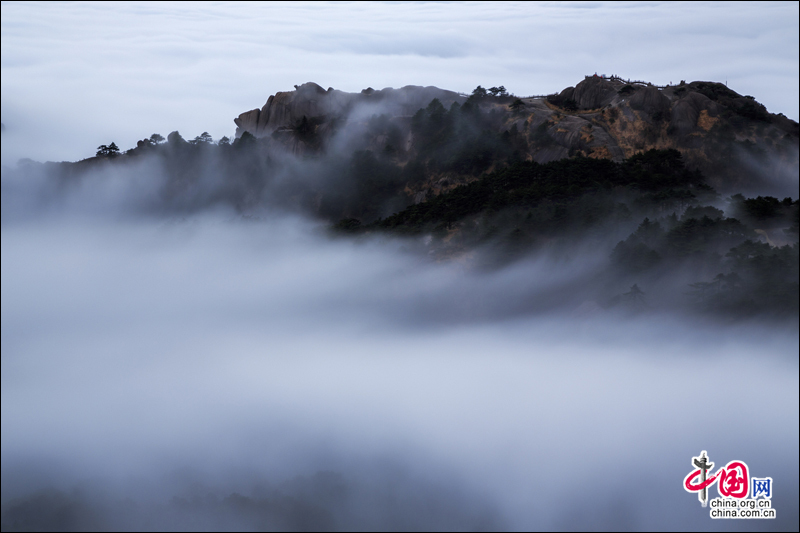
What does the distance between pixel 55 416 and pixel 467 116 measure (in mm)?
89415

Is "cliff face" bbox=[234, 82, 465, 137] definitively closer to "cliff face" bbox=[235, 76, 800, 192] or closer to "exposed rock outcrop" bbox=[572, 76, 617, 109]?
"cliff face" bbox=[235, 76, 800, 192]

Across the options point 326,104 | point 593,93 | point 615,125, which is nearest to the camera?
point 615,125

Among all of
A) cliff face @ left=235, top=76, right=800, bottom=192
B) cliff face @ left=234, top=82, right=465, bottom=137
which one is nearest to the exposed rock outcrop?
cliff face @ left=235, top=76, right=800, bottom=192

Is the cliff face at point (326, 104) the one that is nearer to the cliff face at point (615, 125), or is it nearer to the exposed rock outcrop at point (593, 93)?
the cliff face at point (615, 125)

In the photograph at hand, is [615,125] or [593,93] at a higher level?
[593,93]

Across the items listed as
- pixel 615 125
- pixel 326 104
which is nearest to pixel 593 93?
pixel 615 125

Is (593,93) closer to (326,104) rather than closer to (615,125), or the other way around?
(615,125)

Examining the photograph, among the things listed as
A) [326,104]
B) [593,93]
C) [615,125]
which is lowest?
[615,125]

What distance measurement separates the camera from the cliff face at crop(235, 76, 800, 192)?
89750 millimetres

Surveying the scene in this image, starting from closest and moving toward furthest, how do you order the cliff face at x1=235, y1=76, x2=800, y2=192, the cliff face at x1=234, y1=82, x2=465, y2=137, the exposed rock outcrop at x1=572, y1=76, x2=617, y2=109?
the cliff face at x1=235, y1=76, x2=800, y2=192 → the exposed rock outcrop at x1=572, y1=76, x2=617, y2=109 → the cliff face at x1=234, y1=82, x2=465, y2=137

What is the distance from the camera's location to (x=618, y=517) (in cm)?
5997

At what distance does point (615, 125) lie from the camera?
→ 329ft

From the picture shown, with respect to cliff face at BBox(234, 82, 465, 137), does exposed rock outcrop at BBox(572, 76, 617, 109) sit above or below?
below

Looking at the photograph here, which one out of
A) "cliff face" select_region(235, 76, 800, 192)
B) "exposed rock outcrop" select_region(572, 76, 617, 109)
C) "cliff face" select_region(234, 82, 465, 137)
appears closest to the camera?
"cliff face" select_region(235, 76, 800, 192)
